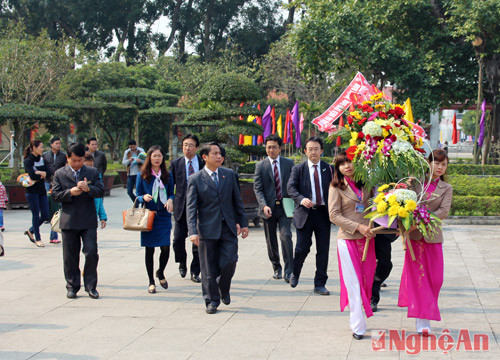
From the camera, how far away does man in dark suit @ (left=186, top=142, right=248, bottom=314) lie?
6.37m

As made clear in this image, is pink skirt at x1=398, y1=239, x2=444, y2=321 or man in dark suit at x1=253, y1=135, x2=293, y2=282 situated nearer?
pink skirt at x1=398, y1=239, x2=444, y2=321

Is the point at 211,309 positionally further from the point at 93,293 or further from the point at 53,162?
the point at 53,162

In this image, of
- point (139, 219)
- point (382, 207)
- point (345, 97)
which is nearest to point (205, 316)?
point (139, 219)

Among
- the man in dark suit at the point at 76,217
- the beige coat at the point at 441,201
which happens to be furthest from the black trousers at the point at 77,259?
the beige coat at the point at 441,201

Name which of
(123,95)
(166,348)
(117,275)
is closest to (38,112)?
(123,95)

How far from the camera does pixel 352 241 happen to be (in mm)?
5598

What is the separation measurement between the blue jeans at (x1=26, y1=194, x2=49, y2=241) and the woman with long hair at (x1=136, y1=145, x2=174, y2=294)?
146 inches

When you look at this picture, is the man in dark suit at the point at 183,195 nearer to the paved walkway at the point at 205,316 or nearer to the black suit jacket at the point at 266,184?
the paved walkway at the point at 205,316

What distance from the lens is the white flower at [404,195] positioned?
5082 millimetres

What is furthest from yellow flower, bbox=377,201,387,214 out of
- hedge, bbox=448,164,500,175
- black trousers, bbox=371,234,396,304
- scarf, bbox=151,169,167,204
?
hedge, bbox=448,164,500,175

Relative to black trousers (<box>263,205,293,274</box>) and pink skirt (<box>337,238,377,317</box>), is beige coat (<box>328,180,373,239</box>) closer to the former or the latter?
pink skirt (<box>337,238,377,317</box>)

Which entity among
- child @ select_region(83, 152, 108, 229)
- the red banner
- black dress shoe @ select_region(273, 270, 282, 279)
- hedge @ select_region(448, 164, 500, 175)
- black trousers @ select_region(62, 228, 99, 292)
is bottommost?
hedge @ select_region(448, 164, 500, 175)

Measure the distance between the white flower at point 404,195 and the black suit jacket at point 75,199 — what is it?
11.2ft

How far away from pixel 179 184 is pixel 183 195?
17 centimetres
